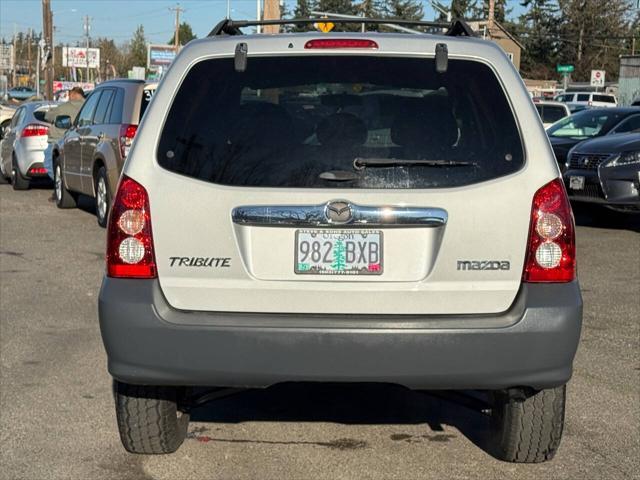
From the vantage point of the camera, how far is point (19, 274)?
10031 millimetres

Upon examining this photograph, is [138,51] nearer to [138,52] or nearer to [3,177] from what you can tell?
[138,52]

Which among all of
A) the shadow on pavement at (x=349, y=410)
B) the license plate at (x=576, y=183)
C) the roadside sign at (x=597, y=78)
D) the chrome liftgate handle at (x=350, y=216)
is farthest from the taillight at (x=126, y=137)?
the roadside sign at (x=597, y=78)

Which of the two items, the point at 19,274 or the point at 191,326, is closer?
the point at 191,326

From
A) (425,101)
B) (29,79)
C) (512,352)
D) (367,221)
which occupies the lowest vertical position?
(29,79)

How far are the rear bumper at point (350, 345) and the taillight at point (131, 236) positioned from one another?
0.27ft

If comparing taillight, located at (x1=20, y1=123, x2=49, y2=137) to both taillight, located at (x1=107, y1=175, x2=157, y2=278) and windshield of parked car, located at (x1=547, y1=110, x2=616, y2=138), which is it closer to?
windshield of parked car, located at (x1=547, y1=110, x2=616, y2=138)

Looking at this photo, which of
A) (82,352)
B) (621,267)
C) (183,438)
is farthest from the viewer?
(621,267)

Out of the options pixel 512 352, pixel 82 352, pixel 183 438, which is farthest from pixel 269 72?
pixel 82 352

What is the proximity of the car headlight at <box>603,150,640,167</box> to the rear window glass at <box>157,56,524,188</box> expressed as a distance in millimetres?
9350

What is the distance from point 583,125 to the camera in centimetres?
1695

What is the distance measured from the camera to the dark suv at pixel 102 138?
40.5ft

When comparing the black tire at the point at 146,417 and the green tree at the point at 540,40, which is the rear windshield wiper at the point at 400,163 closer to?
the black tire at the point at 146,417

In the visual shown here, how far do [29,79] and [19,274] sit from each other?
5484 inches

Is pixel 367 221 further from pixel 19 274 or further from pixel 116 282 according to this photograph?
pixel 19 274
